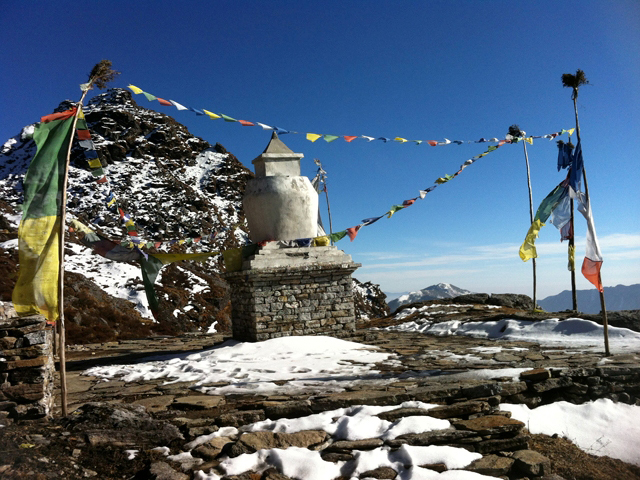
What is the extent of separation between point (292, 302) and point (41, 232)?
562 centimetres

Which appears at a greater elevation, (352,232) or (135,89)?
(135,89)

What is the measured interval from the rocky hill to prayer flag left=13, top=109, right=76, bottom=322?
0.62 meters

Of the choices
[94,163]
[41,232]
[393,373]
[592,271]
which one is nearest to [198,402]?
[41,232]

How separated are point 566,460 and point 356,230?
6941mm

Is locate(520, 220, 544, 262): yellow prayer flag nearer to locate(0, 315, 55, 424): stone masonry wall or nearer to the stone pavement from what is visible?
the stone pavement

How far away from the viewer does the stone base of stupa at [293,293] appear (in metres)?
9.59

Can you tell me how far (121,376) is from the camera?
755cm

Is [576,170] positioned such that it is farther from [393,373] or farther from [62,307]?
[62,307]

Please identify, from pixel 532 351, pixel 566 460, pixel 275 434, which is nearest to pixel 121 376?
pixel 275 434

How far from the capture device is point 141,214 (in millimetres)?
42844

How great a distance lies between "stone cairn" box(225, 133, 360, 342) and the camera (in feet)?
31.6

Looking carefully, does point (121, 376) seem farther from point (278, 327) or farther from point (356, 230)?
point (356, 230)

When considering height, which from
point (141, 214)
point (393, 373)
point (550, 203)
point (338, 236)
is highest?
point (141, 214)

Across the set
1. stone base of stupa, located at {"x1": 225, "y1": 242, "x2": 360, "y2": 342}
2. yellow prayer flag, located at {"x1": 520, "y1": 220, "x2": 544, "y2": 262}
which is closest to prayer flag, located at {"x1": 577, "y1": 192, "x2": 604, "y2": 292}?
yellow prayer flag, located at {"x1": 520, "y1": 220, "x2": 544, "y2": 262}
